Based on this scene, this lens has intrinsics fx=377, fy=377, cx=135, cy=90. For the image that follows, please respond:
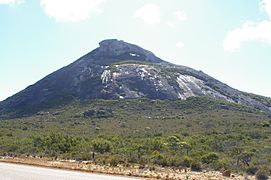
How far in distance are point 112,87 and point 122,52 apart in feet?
127

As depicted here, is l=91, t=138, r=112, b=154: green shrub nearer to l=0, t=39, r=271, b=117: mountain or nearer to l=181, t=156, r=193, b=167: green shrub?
l=181, t=156, r=193, b=167: green shrub

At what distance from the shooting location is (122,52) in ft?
457

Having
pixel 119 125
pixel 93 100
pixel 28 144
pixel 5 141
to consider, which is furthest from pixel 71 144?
pixel 93 100

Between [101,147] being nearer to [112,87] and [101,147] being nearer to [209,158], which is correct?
[209,158]

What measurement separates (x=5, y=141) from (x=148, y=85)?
65339mm

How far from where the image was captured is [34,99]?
11138 cm

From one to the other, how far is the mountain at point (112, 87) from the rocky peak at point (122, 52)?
578 cm

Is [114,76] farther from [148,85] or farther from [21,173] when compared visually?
[21,173]

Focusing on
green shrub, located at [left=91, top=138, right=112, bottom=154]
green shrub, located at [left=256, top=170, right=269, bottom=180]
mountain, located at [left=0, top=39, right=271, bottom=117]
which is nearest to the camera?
green shrub, located at [left=256, top=170, right=269, bottom=180]

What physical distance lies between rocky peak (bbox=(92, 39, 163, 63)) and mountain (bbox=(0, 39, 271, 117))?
19.0ft

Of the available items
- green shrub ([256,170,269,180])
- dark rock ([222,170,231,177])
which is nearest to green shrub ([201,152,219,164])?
dark rock ([222,170,231,177])

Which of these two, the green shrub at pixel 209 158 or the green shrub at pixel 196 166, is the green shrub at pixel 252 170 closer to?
the green shrub at pixel 196 166

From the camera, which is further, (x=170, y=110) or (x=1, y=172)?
(x=170, y=110)

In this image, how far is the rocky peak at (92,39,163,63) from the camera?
444 ft
